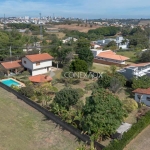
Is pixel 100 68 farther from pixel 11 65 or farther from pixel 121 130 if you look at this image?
pixel 121 130

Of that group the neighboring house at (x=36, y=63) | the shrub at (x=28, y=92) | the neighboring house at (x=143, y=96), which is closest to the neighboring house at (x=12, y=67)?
the neighboring house at (x=36, y=63)

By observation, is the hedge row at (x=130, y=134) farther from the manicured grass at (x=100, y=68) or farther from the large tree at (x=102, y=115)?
the manicured grass at (x=100, y=68)

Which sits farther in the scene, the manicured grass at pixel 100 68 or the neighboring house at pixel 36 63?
the manicured grass at pixel 100 68

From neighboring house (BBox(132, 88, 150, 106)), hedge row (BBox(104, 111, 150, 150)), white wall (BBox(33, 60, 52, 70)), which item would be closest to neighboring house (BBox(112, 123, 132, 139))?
hedge row (BBox(104, 111, 150, 150))

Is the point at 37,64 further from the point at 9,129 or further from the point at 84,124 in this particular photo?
the point at 84,124

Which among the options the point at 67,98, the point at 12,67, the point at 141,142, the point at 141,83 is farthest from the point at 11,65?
the point at 141,142

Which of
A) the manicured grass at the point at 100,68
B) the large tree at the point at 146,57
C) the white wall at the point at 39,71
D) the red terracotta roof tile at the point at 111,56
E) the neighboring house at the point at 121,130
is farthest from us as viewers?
the red terracotta roof tile at the point at 111,56

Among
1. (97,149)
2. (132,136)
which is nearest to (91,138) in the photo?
(97,149)
